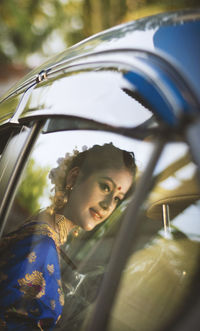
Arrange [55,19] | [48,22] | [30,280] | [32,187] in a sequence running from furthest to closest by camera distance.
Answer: [48,22] → [55,19] → [32,187] → [30,280]

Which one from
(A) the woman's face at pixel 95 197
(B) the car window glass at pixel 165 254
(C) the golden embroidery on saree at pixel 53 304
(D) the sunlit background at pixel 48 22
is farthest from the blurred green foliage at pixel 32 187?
(D) the sunlit background at pixel 48 22

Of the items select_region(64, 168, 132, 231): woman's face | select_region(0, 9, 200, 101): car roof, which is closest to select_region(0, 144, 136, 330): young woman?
select_region(64, 168, 132, 231): woman's face

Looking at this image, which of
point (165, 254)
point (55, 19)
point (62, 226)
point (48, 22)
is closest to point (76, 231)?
point (62, 226)

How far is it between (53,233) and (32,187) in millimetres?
195

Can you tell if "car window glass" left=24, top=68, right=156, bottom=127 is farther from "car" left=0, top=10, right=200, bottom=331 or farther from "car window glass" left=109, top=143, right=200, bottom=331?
"car window glass" left=109, top=143, right=200, bottom=331

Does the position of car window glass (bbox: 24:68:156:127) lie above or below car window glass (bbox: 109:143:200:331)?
above

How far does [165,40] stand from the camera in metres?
1.17

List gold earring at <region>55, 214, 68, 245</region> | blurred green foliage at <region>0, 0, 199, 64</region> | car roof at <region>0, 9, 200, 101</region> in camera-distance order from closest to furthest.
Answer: car roof at <region>0, 9, 200, 101</region>, gold earring at <region>55, 214, 68, 245</region>, blurred green foliage at <region>0, 0, 199, 64</region>

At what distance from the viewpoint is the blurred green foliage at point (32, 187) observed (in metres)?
1.46

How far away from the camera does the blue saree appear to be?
1.35 metres

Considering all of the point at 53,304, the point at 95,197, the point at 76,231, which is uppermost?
the point at 95,197

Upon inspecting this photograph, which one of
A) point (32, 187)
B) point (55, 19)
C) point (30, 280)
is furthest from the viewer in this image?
point (55, 19)

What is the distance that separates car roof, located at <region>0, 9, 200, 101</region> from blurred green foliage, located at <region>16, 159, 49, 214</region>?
0.43 m

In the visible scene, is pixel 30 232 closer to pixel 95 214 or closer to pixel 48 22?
pixel 95 214
